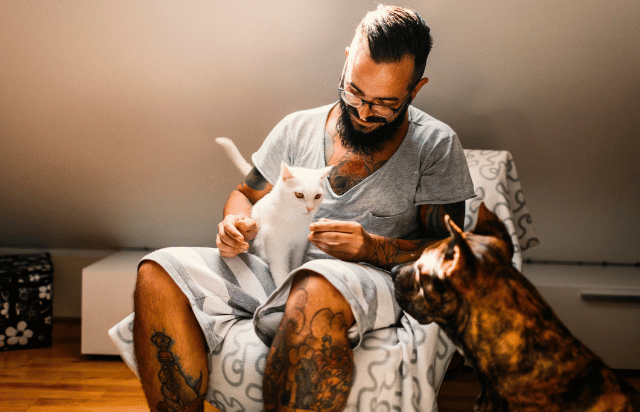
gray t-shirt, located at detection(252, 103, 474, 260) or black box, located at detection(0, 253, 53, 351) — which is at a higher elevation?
gray t-shirt, located at detection(252, 103, 474, 260)

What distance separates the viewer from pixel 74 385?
5.37ft

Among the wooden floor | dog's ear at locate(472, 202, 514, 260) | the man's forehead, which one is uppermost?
the man's forehead

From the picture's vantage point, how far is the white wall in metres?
1.61

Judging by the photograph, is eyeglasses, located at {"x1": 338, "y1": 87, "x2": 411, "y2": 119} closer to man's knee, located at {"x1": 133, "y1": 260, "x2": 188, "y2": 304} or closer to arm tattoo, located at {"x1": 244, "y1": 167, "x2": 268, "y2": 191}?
arm tattoo, located at {"x1": 244, "y1": 167, "x2": 268, "y2": 191}

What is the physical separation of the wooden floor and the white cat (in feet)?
2.03

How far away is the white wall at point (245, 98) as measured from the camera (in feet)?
5.27

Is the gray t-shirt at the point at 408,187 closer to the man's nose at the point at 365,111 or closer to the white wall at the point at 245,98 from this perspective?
the man's nose at the point at 365,111

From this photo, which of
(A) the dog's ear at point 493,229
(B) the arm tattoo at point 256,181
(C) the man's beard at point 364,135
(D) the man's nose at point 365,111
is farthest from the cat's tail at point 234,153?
(A) the dog's ear at point 493,229

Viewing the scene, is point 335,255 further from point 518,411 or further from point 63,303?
point 63,303

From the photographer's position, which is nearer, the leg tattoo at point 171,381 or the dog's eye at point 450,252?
the dog's eye at point 450,252

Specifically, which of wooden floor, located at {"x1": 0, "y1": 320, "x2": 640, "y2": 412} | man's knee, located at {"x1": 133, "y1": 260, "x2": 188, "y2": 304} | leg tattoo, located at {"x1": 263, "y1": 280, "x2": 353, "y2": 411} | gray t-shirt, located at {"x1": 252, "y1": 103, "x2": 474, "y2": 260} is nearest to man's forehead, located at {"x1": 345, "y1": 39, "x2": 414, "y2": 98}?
gray t-shirt, located at {"x1": 252, "y1": 103, "x2": 474, "y2": 260}

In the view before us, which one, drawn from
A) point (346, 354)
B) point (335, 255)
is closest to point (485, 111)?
point (335, 255)

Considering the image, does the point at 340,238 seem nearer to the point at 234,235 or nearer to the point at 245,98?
the point at 234,235

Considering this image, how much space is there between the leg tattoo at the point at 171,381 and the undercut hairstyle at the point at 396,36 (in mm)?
777
